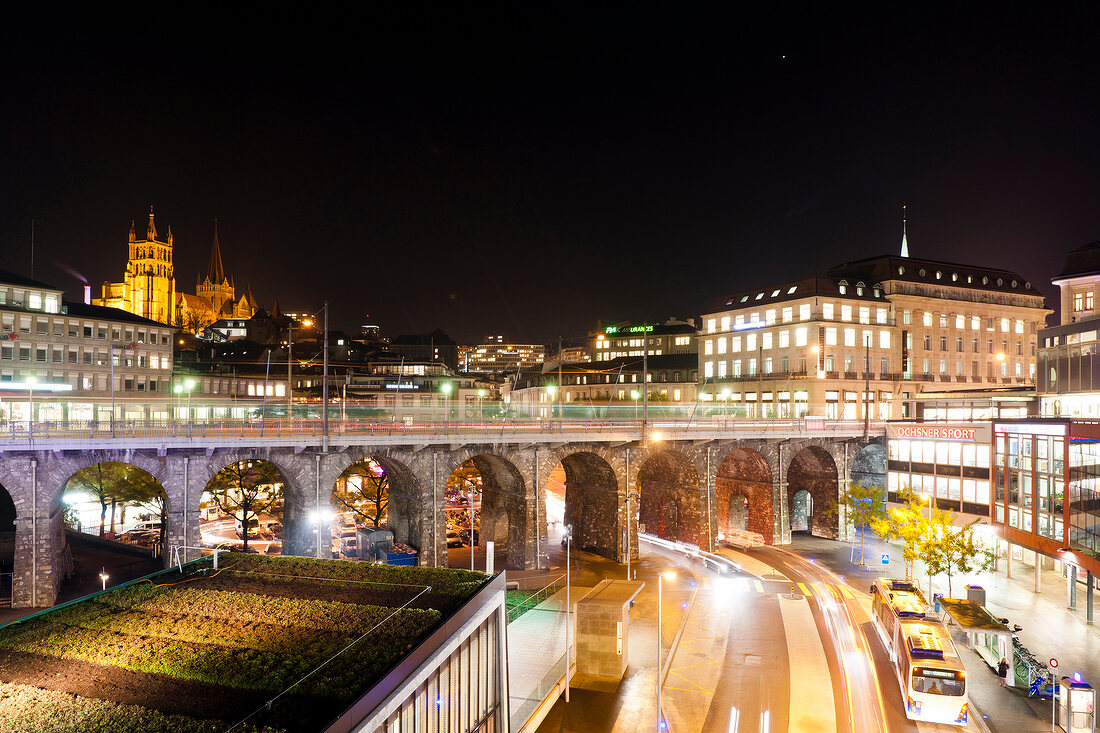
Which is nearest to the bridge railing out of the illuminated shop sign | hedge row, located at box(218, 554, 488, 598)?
the illuminated shop sign

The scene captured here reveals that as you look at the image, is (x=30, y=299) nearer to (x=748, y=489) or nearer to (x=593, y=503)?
(x=593, y=503)

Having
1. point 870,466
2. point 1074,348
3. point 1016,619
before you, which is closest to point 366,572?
point 1016,619

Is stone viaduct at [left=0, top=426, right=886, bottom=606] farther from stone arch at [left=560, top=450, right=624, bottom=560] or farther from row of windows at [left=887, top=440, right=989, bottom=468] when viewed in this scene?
row of windows at [left=887, top=440, right=989, bottom=468]

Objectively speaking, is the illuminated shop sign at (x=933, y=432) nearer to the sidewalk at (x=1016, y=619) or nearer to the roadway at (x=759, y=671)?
the sidewalk at (x=1016, y=619)

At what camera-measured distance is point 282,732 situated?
12.8 m

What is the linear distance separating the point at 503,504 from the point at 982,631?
1205 inches

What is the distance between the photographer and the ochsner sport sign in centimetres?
5316

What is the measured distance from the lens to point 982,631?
32.2m

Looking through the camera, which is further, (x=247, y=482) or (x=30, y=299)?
(x=30, y=299)

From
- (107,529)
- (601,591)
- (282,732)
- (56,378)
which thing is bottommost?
(107,529)

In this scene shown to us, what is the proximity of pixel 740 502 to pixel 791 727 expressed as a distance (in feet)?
127

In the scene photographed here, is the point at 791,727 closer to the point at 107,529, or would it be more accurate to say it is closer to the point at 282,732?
the point at 282,732

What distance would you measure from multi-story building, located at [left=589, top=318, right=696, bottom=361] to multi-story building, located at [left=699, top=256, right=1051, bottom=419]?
41.0 metres

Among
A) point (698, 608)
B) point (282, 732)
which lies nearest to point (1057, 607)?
point (698, 608)
